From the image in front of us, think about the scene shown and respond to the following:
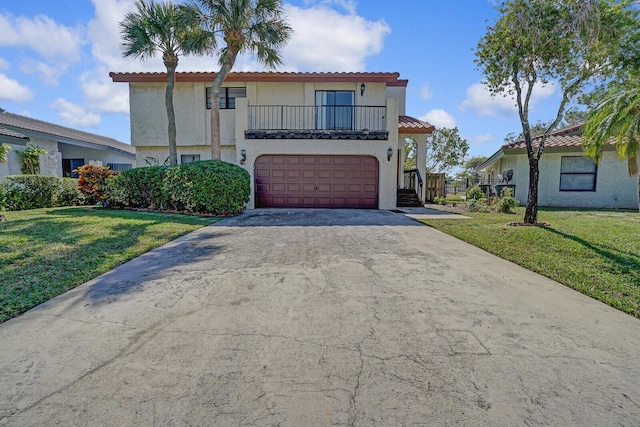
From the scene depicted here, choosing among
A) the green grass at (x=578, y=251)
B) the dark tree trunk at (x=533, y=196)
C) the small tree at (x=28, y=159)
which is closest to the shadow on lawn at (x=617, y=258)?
the green grass at (x=578, y=251)

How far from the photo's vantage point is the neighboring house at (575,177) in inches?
599

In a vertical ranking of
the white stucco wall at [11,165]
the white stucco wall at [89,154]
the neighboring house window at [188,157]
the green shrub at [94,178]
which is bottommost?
the green shrub at [94,178]

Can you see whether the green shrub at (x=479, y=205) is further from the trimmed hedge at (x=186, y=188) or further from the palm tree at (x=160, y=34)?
the palm tree at (x=160, y=34)

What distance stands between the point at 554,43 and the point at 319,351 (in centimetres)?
912

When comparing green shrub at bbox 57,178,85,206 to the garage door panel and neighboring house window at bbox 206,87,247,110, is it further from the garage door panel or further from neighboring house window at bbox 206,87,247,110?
the garage door panel

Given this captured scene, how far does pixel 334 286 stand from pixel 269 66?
1196 cm

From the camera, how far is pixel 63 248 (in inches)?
217

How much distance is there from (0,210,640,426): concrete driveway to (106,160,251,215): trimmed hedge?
231 inches

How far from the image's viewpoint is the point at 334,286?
411 centimetres

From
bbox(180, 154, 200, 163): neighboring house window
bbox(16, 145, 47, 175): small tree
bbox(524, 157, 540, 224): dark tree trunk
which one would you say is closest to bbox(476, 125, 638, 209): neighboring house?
bbox(524, 157, 540, 224): dark tree trunk

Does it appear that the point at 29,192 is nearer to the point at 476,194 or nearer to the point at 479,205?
the point at 479,205

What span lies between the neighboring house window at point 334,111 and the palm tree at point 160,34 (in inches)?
205

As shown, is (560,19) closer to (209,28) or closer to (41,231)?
(209,28)

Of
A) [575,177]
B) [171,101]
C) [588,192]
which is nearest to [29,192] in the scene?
[171,101]
